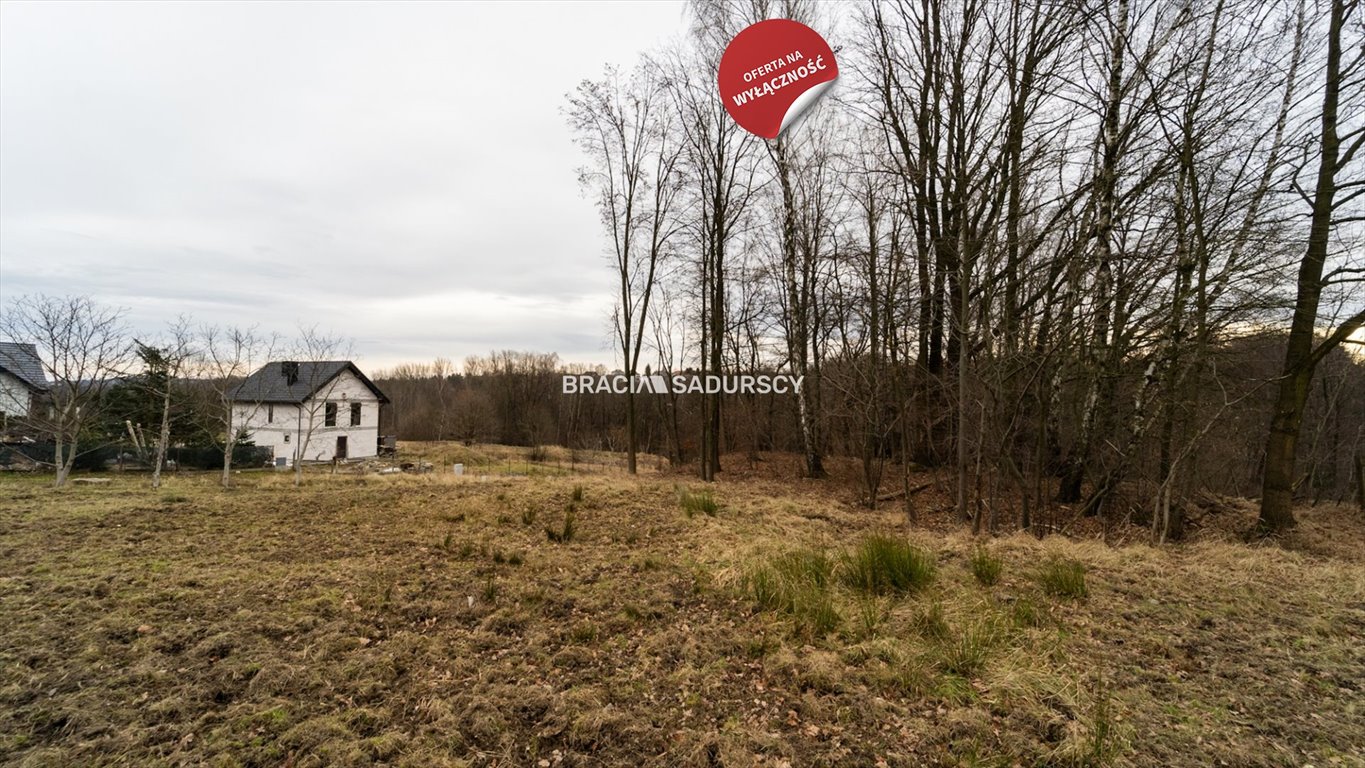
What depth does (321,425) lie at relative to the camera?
1045 inches

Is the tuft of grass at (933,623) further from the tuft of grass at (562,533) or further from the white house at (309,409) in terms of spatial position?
the white house at (309,409)

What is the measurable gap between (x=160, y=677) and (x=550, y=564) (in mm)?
2744

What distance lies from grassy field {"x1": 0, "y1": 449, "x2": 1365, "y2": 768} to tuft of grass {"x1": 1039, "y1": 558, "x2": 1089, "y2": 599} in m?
0.03

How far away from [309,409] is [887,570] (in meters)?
30.9

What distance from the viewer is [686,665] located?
304cm

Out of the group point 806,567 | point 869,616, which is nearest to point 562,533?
point 806,567

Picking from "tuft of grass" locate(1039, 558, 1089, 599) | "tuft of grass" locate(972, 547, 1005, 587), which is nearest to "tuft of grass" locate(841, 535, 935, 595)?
"tuft of grass" locate(972, 547, 1005, 587)

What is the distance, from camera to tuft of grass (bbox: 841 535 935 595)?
410 centimetres

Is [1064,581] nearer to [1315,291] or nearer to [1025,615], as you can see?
[1025,615]

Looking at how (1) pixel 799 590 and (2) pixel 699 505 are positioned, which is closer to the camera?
(1) pixel 799 590

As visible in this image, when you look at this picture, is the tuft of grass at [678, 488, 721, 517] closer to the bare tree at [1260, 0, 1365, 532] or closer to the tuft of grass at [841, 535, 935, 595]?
the tuft of grass at [841, 535, 935, 595]

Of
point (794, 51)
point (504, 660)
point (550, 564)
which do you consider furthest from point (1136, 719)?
point (794, 51)

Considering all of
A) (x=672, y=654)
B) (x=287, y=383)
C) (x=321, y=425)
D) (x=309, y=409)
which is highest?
(x=287, y=383)

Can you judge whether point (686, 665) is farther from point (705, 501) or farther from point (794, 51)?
point (794, 51)
